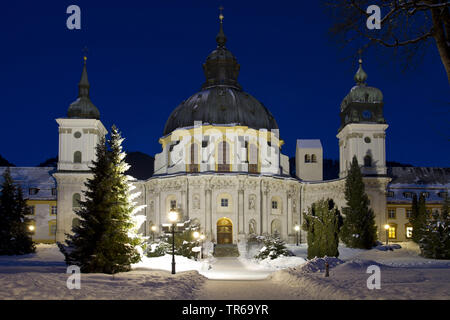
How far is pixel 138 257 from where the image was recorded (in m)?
24.7

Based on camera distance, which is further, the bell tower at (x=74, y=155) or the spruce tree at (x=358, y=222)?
the bell tower at (x=74, y=155)

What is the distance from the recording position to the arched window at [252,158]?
58.6m

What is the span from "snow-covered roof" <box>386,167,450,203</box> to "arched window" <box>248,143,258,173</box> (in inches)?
720

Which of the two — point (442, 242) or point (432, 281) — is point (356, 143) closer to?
point (442, 242)

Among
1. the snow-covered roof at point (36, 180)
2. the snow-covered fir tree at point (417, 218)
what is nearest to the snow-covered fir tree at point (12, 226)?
the snow-covered roof at point (36, 180)

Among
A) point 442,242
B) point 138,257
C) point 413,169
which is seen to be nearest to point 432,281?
point 138,257

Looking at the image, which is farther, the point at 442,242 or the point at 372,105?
the point at 372,105

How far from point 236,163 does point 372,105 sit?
19.6m

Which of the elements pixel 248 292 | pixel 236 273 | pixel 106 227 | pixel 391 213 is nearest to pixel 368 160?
pixel 391 213

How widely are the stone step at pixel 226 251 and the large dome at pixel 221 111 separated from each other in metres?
15.7

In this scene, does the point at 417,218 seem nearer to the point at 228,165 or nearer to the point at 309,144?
the point at 228,165

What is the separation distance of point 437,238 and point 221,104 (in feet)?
107

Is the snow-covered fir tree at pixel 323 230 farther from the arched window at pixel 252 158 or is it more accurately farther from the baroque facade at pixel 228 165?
the arched window at pixel 252 158

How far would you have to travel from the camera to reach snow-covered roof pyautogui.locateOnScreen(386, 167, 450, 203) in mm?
64062
